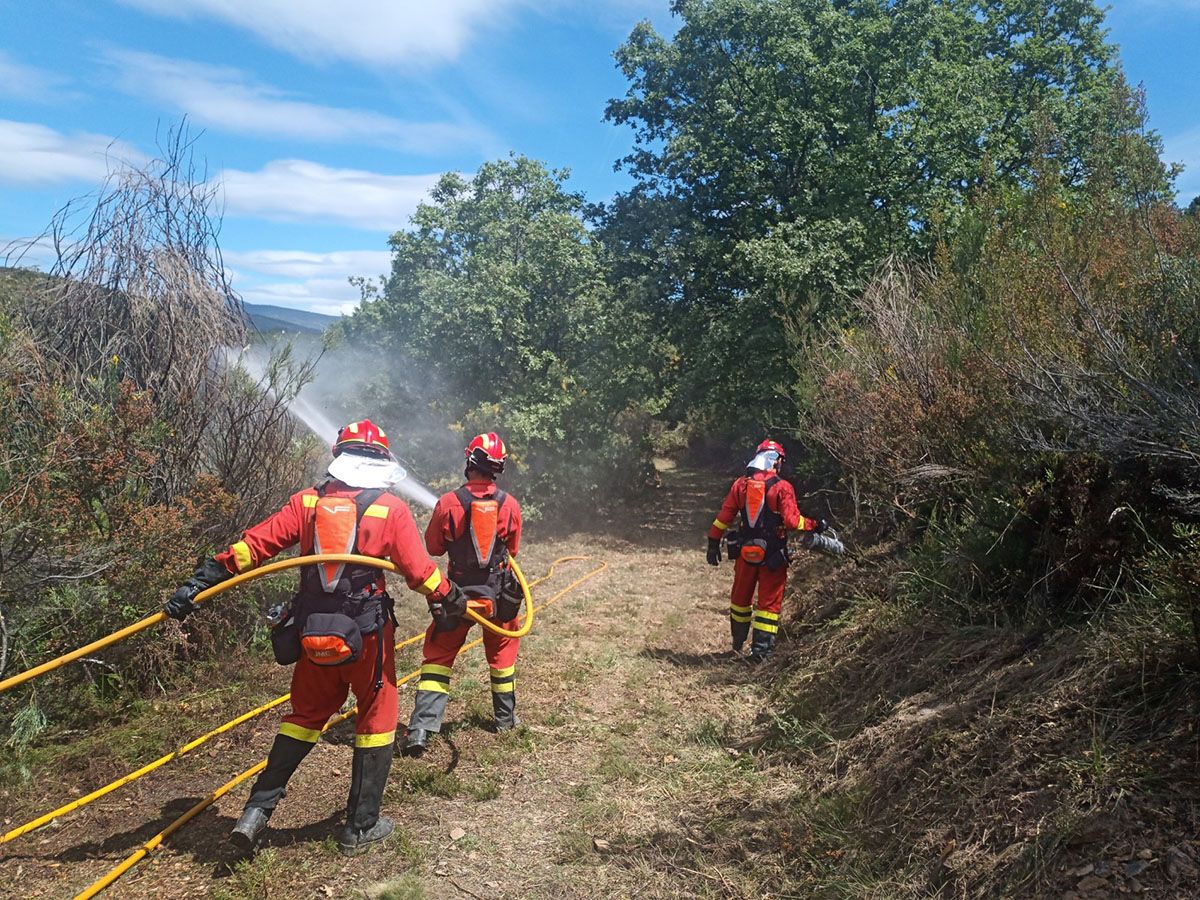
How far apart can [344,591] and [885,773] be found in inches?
114

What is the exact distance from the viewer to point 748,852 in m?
4.04

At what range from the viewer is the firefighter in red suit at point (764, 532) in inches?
284

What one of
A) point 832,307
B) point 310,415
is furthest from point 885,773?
point 832,307

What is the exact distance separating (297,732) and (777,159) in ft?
44.4

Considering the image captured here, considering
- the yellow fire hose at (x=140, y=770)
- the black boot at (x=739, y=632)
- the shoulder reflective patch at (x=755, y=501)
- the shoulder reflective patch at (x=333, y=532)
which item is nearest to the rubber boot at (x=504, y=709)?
the yellow fire hose at (x=140, y=770)

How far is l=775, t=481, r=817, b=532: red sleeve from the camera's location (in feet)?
23.4

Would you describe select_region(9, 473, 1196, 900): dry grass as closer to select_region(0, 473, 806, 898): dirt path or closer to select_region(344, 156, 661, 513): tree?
select_region(0, 473, 806, 898): dirt path

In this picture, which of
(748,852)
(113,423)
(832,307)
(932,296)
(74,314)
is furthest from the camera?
(832,307)

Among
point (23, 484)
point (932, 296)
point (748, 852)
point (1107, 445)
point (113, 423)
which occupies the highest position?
point (932, 296)

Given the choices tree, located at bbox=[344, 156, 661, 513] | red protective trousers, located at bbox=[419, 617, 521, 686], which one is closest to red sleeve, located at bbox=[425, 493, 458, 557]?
red protective trousers, located at bbox=[419, 617, 521, 686]

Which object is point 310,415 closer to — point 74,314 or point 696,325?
point 74,314

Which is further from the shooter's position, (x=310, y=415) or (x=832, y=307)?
(x=832, y=307)

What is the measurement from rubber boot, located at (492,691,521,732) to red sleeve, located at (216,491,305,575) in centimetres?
Result: 214

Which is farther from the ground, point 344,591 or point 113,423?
point 113,423
